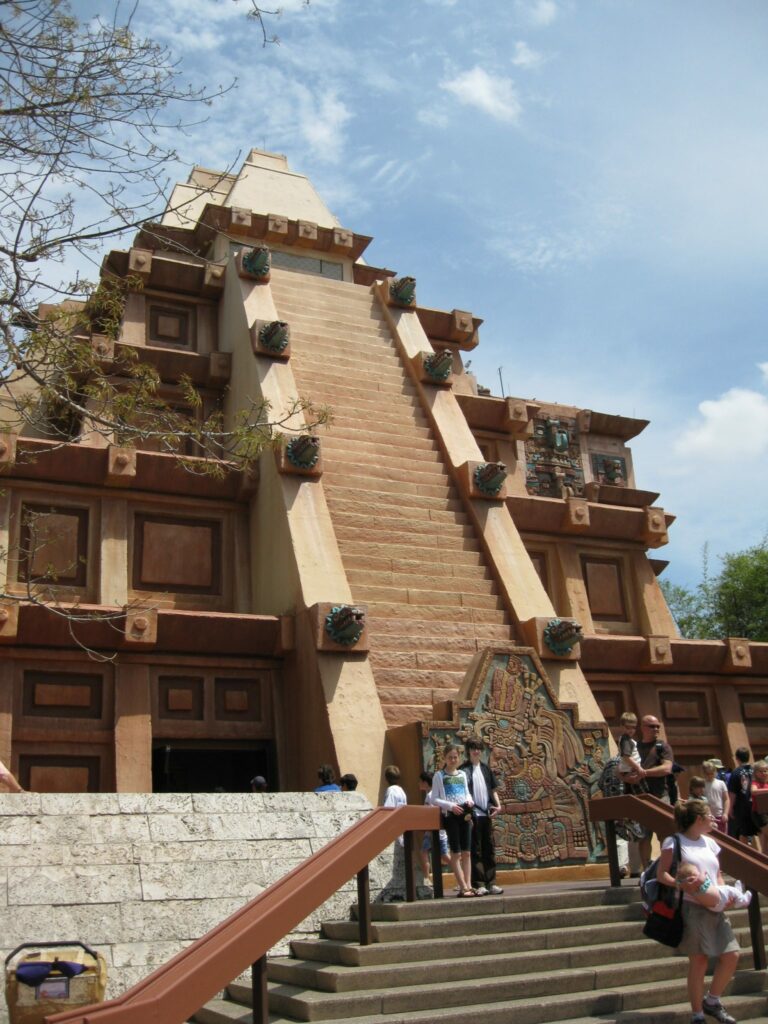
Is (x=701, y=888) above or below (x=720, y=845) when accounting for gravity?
below

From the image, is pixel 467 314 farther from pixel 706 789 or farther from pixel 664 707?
pixel 706 789

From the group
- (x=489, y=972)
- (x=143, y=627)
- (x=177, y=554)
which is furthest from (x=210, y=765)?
(x=489, y=972)

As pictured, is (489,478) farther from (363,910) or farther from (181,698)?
(363,910)

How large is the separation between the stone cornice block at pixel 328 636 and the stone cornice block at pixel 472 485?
3.70 metres

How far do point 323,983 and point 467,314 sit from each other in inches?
614

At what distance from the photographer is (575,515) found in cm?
1719

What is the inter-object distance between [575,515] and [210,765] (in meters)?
7.35

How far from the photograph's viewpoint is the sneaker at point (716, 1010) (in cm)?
589

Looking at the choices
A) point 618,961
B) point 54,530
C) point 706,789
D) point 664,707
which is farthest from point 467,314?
point 618,961

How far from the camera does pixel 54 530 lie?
1354cm

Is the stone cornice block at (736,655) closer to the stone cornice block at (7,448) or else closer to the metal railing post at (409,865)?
the metal railing post at (409,865)

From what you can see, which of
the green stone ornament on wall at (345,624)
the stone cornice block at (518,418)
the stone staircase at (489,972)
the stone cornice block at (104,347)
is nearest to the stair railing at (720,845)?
the stone staircase at (489,972)

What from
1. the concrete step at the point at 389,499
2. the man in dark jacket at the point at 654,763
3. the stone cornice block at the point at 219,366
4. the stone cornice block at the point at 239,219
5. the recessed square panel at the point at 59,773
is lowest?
the man in dark jacket at the point at 654,763

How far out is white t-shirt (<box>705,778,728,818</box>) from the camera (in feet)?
30.8
